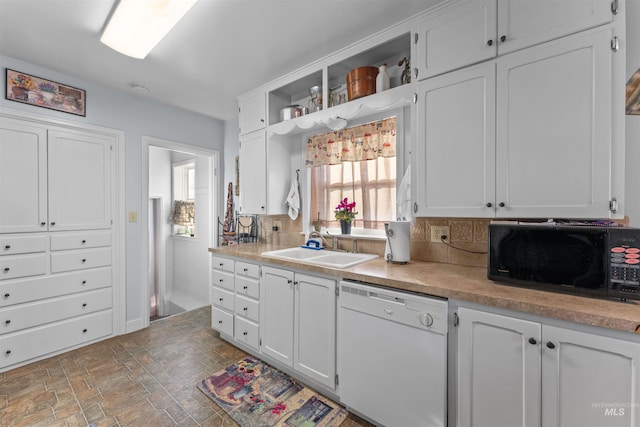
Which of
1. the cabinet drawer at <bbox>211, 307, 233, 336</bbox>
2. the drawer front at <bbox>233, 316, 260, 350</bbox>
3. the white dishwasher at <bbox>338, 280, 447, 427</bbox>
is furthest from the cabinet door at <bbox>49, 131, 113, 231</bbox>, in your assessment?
the white dishwasher at <bbox>338, 280, 447, 427</bbox>

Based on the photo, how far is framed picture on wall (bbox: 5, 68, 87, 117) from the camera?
2256 mm

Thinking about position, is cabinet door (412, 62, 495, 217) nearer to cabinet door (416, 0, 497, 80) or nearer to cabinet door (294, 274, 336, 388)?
cabinet door (416, 0, 497, 80)

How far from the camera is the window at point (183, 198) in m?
4.29

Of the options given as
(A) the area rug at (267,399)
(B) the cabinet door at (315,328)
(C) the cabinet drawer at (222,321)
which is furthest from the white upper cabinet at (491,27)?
(C) the cabinet drawer at (222,321)

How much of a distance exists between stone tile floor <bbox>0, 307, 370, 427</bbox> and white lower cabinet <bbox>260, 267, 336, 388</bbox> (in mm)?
401

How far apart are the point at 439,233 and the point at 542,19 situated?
128 cm

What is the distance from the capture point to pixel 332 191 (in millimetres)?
2652

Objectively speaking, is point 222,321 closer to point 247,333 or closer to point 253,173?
point 247,333

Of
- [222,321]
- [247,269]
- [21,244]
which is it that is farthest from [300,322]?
[21,244]

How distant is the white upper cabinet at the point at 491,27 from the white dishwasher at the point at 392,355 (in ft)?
4.52

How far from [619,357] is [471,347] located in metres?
0.48

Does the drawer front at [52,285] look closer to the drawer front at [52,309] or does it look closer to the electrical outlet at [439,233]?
the drawer front at [52,309]

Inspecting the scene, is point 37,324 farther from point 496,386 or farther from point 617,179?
point 617,179

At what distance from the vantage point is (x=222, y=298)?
2.67m
